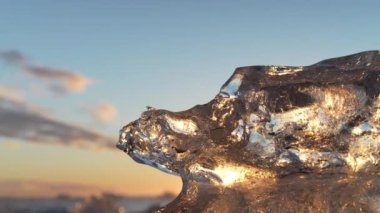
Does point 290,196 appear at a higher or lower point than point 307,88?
lower

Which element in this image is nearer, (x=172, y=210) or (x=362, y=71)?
(x=172, y=210)


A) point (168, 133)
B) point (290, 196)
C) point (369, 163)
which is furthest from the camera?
point (168, 133)

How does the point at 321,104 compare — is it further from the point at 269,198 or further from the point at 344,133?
the point at 269,198

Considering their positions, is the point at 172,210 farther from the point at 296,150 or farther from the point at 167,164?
the point at 296,150

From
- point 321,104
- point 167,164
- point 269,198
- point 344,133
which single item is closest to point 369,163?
point 344,133

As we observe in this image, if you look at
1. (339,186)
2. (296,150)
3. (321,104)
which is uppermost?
(321,104)

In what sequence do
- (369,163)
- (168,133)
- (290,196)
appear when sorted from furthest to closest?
(168,133) → (369,163) → (290,196)
